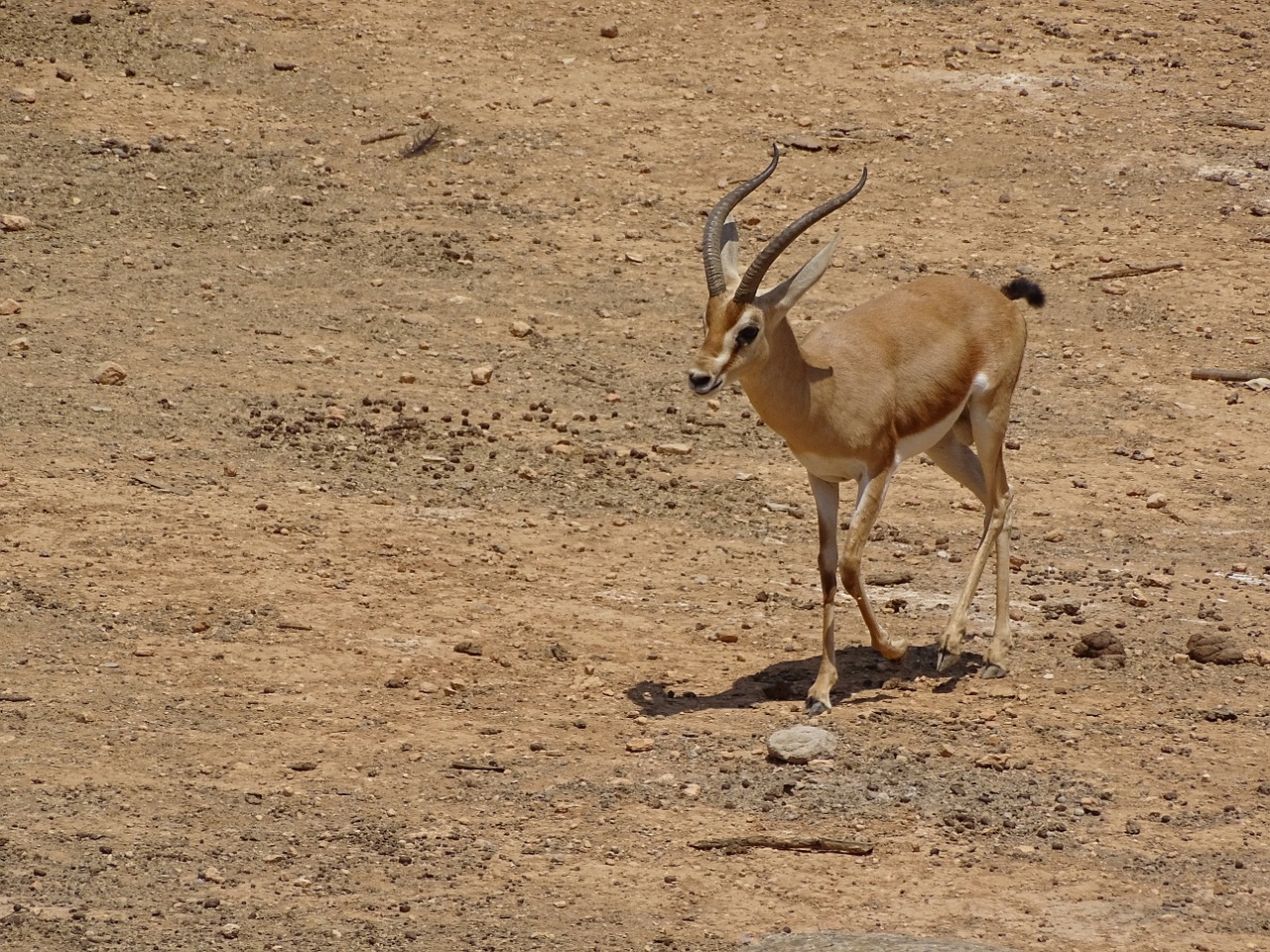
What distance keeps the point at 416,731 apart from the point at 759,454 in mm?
4957

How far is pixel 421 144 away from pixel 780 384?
921cm

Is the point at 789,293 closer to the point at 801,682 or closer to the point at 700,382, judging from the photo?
the point at 700,382

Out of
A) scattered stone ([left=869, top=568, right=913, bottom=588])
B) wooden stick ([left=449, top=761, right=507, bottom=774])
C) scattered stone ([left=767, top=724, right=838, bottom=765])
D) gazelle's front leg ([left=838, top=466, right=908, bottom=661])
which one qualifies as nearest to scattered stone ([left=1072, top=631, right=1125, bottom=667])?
gazelle's front leg ([left=838, top=466, right=908, bottom=661])

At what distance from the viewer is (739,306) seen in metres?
8.50

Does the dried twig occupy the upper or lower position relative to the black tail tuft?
lower

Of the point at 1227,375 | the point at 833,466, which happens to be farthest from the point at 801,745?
the point at 1227,375

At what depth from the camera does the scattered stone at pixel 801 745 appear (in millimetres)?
7871

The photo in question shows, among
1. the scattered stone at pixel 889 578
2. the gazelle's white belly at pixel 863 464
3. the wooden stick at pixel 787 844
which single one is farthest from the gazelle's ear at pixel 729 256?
the wooden stick at pixel 787 844

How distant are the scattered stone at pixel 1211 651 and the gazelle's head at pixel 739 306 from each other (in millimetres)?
2743

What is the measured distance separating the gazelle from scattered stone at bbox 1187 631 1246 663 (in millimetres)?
947

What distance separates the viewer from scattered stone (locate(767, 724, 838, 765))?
787cm

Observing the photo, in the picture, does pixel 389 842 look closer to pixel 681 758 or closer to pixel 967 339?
pixel 681 758

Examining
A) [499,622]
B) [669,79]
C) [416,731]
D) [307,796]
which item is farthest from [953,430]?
[669,79]

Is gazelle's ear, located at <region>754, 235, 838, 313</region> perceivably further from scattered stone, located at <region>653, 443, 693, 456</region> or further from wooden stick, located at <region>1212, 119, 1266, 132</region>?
wooden stick, located at <region>1212, 119, 1266, 132</region>
